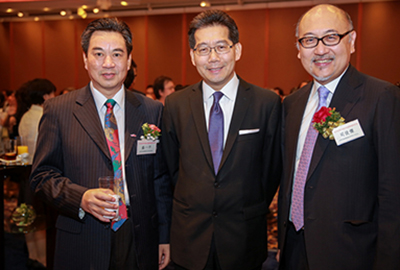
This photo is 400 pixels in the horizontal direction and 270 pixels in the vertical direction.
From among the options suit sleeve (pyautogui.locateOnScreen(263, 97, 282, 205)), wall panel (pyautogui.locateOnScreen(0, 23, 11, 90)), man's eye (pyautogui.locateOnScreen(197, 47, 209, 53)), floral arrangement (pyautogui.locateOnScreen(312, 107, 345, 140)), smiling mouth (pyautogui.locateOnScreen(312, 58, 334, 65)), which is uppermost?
wall panel (pyautogui.locateOnScreen(0, 23, 11, 90))

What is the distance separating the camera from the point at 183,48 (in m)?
11.1

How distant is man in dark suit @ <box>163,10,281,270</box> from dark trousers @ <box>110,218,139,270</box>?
249 millimetres

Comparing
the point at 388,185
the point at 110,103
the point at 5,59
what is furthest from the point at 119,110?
the point at 5,59

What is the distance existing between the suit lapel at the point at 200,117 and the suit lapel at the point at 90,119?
530 millimetres

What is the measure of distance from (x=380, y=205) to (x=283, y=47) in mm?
9217

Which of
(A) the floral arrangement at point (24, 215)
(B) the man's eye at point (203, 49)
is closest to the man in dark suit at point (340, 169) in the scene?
(B) the man's eye at point (203, 49)

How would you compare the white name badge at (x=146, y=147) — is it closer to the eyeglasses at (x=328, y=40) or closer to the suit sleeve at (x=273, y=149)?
the suit sleeve at (x=273, y=149)

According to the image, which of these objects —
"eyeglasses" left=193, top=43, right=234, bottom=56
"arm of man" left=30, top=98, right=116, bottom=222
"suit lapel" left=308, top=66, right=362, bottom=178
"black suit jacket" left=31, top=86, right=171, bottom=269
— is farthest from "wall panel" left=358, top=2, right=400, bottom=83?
"arm of man" left=30, top=98, right=116, bottom=222

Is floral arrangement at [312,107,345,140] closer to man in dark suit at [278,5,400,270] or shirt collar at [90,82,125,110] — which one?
man in dark suit at [278,5,400,270]

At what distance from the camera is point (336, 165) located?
1771mm

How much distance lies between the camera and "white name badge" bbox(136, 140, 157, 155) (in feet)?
6.72

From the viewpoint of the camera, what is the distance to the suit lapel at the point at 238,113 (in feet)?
6.49

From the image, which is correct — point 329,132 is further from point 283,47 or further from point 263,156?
point 283,47

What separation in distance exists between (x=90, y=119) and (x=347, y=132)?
1373mm
